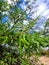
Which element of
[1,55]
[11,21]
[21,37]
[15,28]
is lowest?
[21,37]

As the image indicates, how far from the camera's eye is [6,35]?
5.74 metres

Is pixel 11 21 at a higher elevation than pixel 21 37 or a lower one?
higher

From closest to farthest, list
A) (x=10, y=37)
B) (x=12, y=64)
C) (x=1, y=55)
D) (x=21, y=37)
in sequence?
(x=21, y=37) < (x=10, y=37) < (x=1, y=55) < (x=12, y=64)

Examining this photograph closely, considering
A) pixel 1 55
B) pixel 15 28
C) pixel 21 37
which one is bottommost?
pixel 21 37

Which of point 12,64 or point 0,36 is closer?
point 0,36

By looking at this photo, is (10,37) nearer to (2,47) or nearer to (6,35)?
(6,35)

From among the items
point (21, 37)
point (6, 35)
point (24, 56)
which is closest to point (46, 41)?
point (21, 37)

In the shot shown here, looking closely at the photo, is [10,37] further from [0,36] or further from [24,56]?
Answer: [24,56]

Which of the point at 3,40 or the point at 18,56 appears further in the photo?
the point at 18,56

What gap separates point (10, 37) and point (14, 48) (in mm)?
A: 2286

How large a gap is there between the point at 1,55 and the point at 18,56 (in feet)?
2.15

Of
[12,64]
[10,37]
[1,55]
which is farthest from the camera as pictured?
[12,64]

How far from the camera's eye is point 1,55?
7.65m

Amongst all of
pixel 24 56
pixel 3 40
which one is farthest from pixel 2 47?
pixel 3 40
